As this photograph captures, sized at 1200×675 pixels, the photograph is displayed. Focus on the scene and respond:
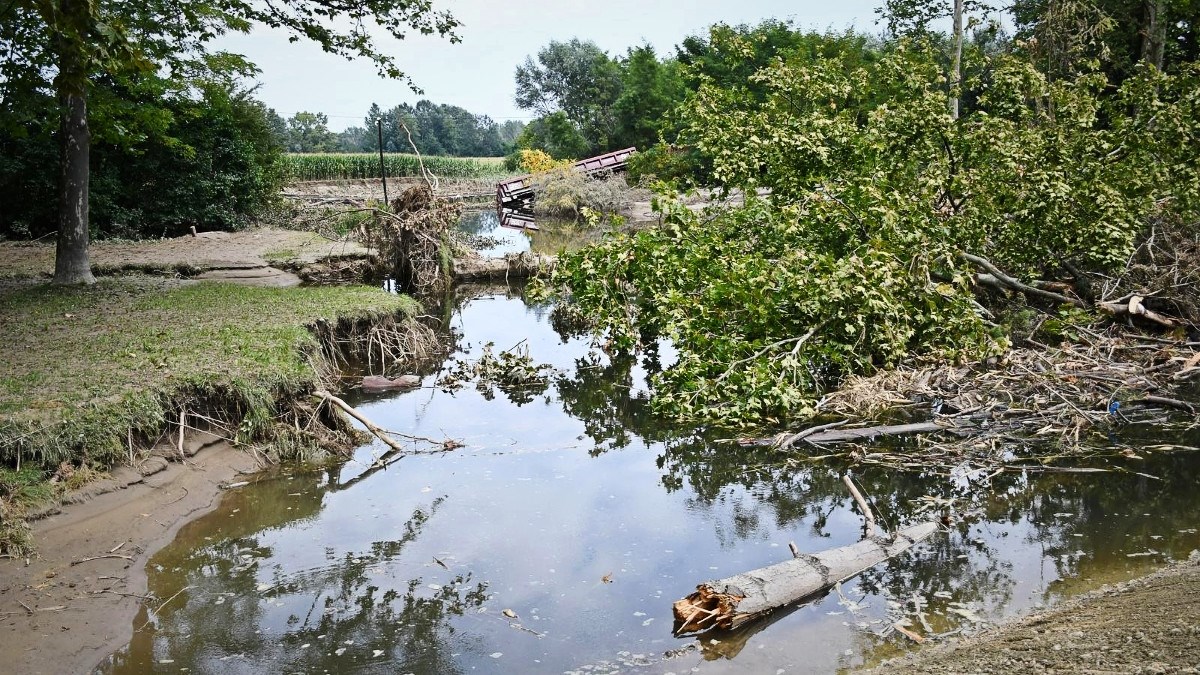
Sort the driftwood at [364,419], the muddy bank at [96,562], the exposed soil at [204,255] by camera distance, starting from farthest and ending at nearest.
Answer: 1. the exposed soil at [204,255]
2. the driftwood at [364,419]
3. the muddy bank at [96,562]

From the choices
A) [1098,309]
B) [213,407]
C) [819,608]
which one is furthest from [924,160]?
[213,407]

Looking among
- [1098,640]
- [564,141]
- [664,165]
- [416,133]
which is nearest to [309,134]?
[416,133]

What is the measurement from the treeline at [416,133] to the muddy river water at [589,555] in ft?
239

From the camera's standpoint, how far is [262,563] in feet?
25.9

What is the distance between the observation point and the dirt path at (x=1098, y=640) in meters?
4.75

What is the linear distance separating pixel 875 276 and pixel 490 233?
25962 millimetres

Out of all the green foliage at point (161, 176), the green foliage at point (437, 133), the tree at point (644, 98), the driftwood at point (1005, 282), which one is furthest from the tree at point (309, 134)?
the driftwood at point (1005, 282)

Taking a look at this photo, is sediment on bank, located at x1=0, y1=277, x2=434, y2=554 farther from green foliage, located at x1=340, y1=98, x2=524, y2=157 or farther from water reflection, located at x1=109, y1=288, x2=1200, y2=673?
green foliage, located at x1=340, y1=98, x2=524, y2=157

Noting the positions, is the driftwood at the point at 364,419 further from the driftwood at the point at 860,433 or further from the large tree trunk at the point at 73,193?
the large tree trunk at the point at 73,193

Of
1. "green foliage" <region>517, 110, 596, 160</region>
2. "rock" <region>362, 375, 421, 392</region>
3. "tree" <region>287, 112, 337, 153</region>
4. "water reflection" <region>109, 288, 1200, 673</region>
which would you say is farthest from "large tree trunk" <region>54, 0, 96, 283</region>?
"tree" <region>287, 112, 337, 153</region>

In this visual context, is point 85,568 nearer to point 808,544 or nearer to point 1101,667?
point 808,544

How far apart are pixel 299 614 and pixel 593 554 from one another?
2483mm

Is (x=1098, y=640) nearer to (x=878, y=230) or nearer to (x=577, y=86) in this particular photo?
(x=878, y=230)

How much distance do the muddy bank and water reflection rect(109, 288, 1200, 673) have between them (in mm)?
219
